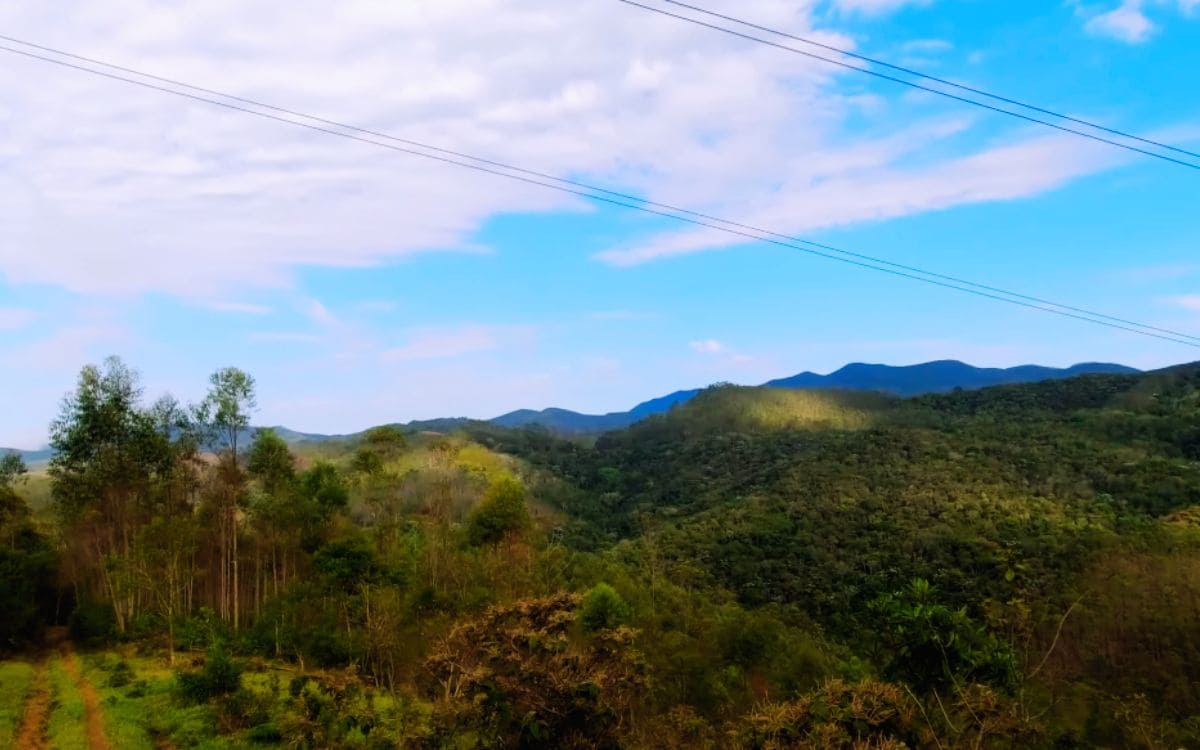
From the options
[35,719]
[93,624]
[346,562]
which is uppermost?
[346,562]

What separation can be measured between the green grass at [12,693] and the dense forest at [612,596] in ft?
1.06

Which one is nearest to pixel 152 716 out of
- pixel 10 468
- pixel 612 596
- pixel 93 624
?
pixel 612 596

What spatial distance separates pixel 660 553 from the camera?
77.2m

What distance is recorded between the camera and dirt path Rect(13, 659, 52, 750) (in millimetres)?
16484

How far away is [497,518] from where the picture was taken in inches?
1673

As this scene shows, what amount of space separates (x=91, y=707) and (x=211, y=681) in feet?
9.76

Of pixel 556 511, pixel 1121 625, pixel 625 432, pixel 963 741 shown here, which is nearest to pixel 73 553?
pixel 963 741

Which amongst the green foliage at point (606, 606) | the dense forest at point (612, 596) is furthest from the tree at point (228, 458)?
the green foliage at point (606, 606)

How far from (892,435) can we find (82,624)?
95470 mm

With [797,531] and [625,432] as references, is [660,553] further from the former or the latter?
[625,432]

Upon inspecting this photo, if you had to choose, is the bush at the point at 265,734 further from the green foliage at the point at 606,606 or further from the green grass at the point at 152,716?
the green foliage at the point at 606,606

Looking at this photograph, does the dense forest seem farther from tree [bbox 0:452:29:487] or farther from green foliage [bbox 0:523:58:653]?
tree [bbox 0:452:29:487]

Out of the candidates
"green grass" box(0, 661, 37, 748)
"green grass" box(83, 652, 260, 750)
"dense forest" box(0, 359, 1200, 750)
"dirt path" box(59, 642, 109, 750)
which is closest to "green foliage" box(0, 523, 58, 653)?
"dense forest" box(0, 359, 1200, 750)

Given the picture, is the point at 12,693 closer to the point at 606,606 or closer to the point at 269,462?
the point at 269,462
